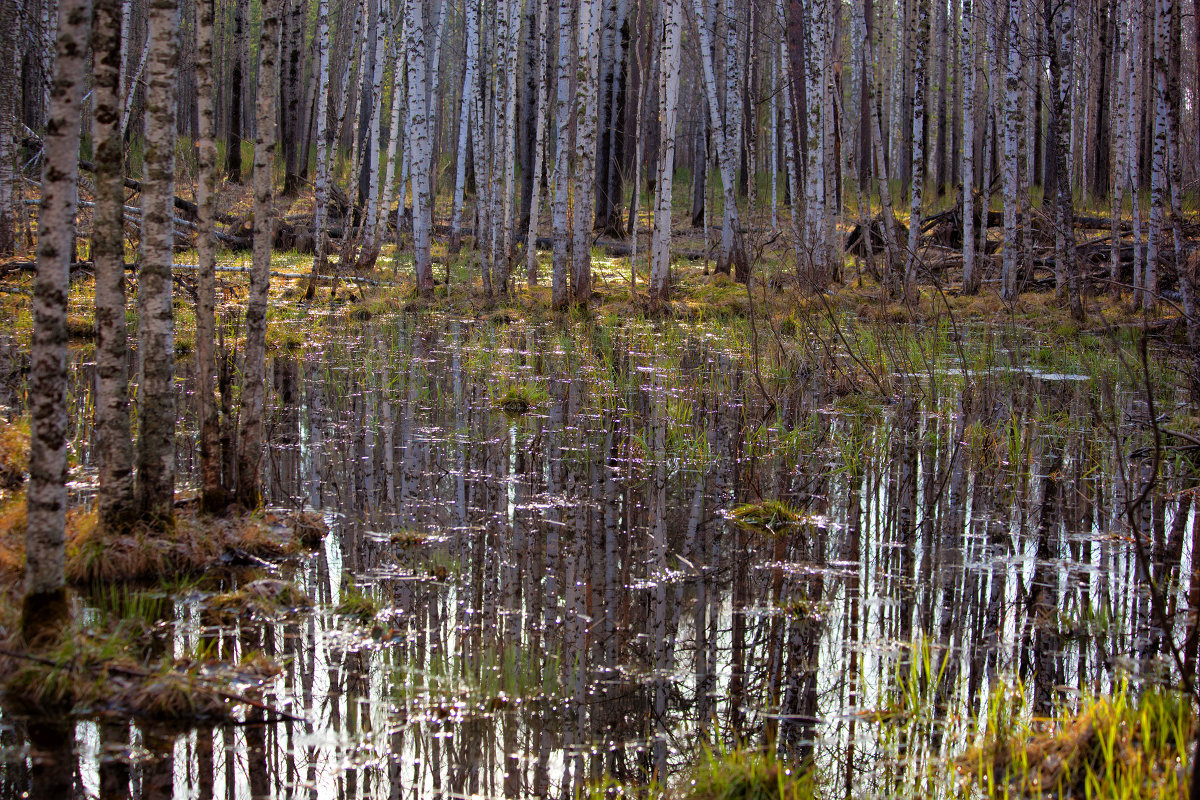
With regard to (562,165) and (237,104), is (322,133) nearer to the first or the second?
(562,165)

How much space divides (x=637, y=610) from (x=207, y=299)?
2473 millimetres

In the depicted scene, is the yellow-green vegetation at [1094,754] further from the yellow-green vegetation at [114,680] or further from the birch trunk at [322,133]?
the birch trunk at [322,133]

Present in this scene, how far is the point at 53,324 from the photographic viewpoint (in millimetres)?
3098

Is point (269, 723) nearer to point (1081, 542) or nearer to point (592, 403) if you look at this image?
point (1081, 542)

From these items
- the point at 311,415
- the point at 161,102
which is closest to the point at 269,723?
the point at 161,102

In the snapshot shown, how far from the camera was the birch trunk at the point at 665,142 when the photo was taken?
481 inches

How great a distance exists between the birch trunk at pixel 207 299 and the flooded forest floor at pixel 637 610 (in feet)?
0.78

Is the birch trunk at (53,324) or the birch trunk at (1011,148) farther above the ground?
the birch trunk at (1011,148)

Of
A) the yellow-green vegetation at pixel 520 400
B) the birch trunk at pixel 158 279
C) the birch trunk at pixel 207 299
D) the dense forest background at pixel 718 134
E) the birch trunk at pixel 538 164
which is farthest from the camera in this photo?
the birch trunk at pixel 538 164

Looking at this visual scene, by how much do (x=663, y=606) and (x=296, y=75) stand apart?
23890 millimetres

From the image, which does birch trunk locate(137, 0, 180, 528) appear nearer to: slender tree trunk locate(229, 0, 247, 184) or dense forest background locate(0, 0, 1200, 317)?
dense forest background locate(0, 0, 1200, 317)

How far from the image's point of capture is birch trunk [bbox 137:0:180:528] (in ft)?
13.2

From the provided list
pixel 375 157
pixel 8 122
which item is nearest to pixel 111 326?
pixel 375 157

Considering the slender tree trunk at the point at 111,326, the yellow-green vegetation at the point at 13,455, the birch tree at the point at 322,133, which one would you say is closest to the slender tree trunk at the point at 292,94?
the birch tree at the point at 322,133
